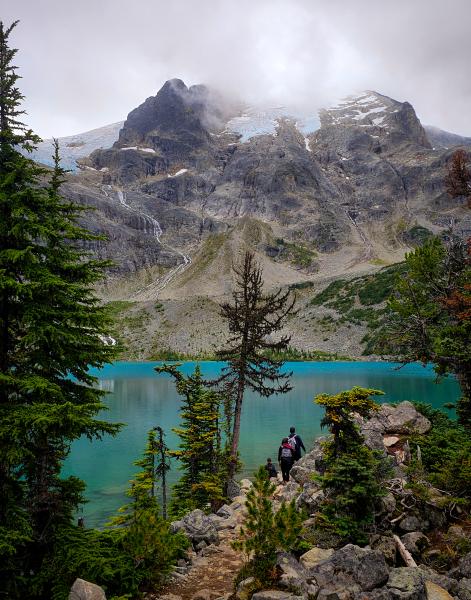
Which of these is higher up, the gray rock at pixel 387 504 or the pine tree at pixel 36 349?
the pine tree at pixel 36 349

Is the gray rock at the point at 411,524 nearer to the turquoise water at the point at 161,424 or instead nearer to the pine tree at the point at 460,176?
the turquoise water at the point at 161,424

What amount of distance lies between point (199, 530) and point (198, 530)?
0.03 m

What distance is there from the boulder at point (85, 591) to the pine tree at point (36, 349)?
4.43 ft

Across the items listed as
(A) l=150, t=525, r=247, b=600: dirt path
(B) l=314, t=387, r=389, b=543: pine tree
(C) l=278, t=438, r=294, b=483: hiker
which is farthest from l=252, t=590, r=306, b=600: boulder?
(C) l=278, t=438, r=294, b=483: hiker

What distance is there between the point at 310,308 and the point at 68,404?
17841 centimetres

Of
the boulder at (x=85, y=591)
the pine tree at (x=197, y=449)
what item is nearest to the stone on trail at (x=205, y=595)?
the boulder at (x=85, y=591)

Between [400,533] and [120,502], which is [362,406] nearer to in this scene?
[400,533]

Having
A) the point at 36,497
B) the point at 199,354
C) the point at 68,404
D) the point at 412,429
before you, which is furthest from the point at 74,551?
the point at 199,354

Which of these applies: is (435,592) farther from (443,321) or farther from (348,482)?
(443,321)

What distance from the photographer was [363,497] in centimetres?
1031

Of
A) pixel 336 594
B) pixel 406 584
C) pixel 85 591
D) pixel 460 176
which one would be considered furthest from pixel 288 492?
pixel 460 176

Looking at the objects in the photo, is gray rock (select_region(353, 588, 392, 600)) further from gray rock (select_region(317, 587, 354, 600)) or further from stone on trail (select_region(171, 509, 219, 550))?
stone on trail (select_region(171, 509, 219, 550))

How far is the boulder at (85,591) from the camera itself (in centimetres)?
738

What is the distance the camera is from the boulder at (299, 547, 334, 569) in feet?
30.6
